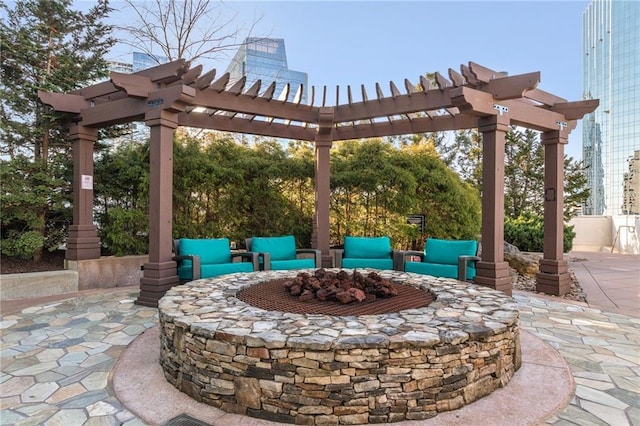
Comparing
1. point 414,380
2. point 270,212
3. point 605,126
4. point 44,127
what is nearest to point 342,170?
point 270,212

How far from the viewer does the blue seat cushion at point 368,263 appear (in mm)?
5398

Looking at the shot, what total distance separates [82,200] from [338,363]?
538cm

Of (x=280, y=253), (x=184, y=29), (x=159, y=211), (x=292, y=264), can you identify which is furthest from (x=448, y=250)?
(x=184, y=29)

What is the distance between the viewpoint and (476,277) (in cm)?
473

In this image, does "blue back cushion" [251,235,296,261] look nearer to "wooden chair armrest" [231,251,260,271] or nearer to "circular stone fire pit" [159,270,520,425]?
"wooden chair armrest" [231,251,260,271]

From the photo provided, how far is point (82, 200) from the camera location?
219 inches

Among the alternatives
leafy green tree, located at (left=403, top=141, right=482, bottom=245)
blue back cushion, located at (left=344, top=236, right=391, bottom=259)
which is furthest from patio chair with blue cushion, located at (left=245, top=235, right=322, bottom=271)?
leafy green tree, located at (left=403, top=141, right=482, bottom=245)

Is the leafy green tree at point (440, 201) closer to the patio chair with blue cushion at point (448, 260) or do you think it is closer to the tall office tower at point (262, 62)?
the patio chair with blue cushion at point (448, 260)

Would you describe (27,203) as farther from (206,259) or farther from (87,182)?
(206,259)

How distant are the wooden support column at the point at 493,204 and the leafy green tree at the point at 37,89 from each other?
6.35 m

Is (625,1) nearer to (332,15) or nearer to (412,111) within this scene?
(332,15)

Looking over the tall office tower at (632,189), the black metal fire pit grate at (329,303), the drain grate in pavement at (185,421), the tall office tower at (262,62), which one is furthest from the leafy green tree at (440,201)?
the tall office tower at (632,189)

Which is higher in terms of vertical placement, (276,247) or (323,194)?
(323,194)

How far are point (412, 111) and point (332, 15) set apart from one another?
11.7 ft
